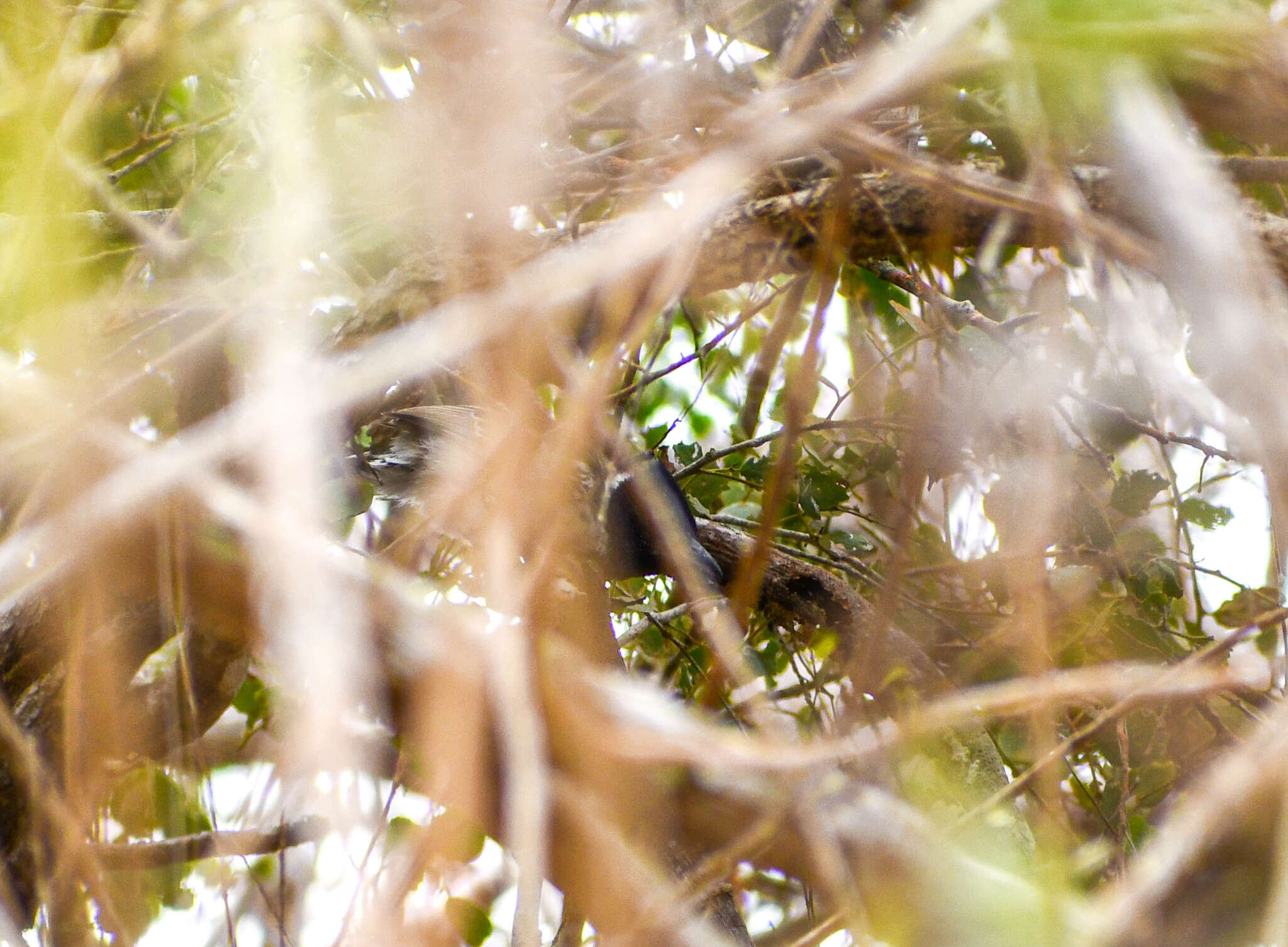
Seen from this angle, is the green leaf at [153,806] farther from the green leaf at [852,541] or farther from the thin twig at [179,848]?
the green leaf at [852,541]

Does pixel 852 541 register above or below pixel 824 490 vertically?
below

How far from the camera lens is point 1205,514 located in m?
1.23

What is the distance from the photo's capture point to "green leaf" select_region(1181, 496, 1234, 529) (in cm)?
123

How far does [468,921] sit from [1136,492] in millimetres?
1059

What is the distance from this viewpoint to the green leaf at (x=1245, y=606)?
115 centimetres

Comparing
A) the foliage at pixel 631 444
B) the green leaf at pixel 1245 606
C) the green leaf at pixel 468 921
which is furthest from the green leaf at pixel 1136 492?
the green leaf at pixel 468 921

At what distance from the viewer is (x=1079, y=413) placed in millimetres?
1249

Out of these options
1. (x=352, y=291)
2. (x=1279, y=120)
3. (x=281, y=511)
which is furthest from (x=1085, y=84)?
(x=352, y=291)

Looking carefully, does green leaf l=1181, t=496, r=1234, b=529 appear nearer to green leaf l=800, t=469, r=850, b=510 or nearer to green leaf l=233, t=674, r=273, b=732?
green leaf l=800, t=469, r=850, b=510

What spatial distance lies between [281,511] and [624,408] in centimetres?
84

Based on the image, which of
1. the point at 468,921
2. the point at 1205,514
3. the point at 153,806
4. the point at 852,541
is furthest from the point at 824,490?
the point at 153,806

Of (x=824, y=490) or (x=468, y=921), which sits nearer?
(x=468, y=921)

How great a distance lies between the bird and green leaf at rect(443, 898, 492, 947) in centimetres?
43

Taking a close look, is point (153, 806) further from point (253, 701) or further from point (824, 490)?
point (824, 490)
